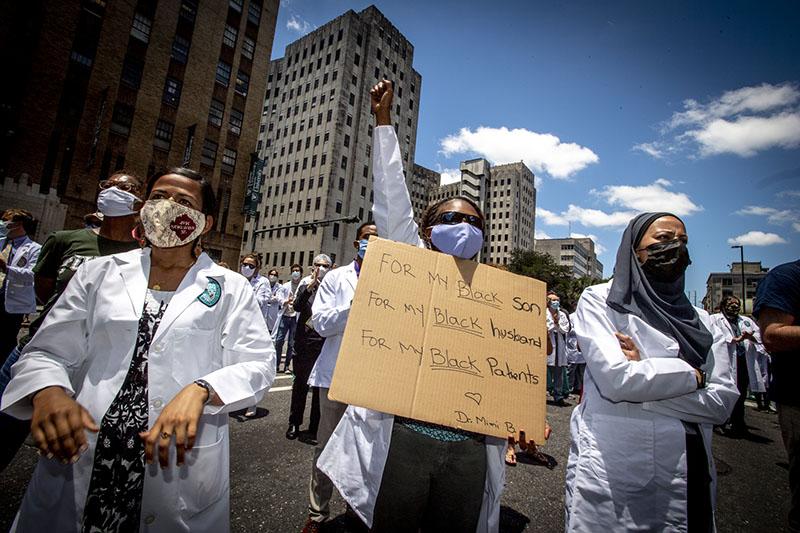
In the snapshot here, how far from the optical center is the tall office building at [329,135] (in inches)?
1780

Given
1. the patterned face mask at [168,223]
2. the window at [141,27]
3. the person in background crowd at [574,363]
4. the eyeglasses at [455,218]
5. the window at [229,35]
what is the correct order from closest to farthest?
the patterned face mask at [168,223] < the eyeglasses at [455,218] < the person in background crowd at [574,363] < the window at [141,27] < the window at [229,35]

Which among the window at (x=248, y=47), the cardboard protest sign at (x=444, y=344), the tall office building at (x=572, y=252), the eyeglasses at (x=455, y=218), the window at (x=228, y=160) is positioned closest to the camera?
the cardboard protest sign at (x=444, y=344)

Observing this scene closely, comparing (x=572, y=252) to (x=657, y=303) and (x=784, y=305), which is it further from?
(x=657, y=303)

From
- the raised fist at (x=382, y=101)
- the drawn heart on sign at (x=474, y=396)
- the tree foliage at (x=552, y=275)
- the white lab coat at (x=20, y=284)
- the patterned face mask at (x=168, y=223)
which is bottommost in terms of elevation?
the drawn heart on sign at (x=474, y=396)

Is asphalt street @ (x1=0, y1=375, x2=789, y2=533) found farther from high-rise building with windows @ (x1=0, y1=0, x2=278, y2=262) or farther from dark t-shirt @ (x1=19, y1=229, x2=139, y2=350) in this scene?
high-rise building with windows @ (x1=0, y1=0, x2=278, y2=262)

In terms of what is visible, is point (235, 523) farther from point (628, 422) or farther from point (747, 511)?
point (747, 511)

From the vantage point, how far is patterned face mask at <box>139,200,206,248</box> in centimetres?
165

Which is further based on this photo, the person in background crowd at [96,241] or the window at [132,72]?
the window at [132,72]

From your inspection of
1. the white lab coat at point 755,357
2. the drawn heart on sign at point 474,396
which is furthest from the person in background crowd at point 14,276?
the white lab coat at point 755,357

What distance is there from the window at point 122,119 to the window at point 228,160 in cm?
566

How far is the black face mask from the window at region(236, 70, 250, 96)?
104 feet

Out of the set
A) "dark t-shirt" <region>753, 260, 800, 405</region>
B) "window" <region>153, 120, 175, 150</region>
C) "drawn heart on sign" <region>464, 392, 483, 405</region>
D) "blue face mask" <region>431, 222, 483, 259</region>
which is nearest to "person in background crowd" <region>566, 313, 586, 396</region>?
"dark t-shirt" <region>753, 260, 800, 405</region>

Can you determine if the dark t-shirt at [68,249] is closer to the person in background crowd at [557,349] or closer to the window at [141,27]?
the person in background crowd at [557,349]

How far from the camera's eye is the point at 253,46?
27969 mm
